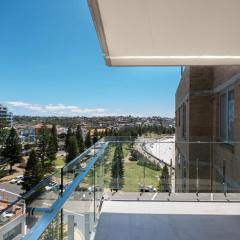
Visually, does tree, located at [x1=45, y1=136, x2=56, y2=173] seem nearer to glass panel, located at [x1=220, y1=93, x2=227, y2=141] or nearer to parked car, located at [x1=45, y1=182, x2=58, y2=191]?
glass panel, located at [x1=220, y1=93, x2=227, y2=141]

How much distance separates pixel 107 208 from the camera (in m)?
4.82

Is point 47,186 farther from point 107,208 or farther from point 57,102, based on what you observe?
point 57,102

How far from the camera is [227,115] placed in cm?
906

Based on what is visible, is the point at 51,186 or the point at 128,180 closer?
the point at 51,186

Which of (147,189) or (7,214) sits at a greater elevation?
(7,214)

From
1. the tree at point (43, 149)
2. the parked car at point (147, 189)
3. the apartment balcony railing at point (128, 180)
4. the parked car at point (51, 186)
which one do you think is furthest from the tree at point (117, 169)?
the tree at point (43, 149)

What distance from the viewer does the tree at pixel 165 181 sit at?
6173mm

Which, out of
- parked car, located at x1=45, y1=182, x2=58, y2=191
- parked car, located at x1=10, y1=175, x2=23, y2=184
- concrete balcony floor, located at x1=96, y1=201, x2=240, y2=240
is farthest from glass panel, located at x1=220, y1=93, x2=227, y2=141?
parked car, located at x1=10, y1=175, x2=23, y2=184

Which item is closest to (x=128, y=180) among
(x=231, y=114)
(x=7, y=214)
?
(x=231, y=114)

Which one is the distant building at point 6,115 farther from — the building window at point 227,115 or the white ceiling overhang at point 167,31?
the white ceiling overhang at point 167,31

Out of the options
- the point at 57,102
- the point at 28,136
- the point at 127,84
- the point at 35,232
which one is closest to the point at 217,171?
the point at 35,232

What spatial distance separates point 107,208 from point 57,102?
90956mm

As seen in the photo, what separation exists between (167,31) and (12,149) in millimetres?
45610

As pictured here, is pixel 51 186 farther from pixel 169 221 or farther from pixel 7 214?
pixel 169 221
